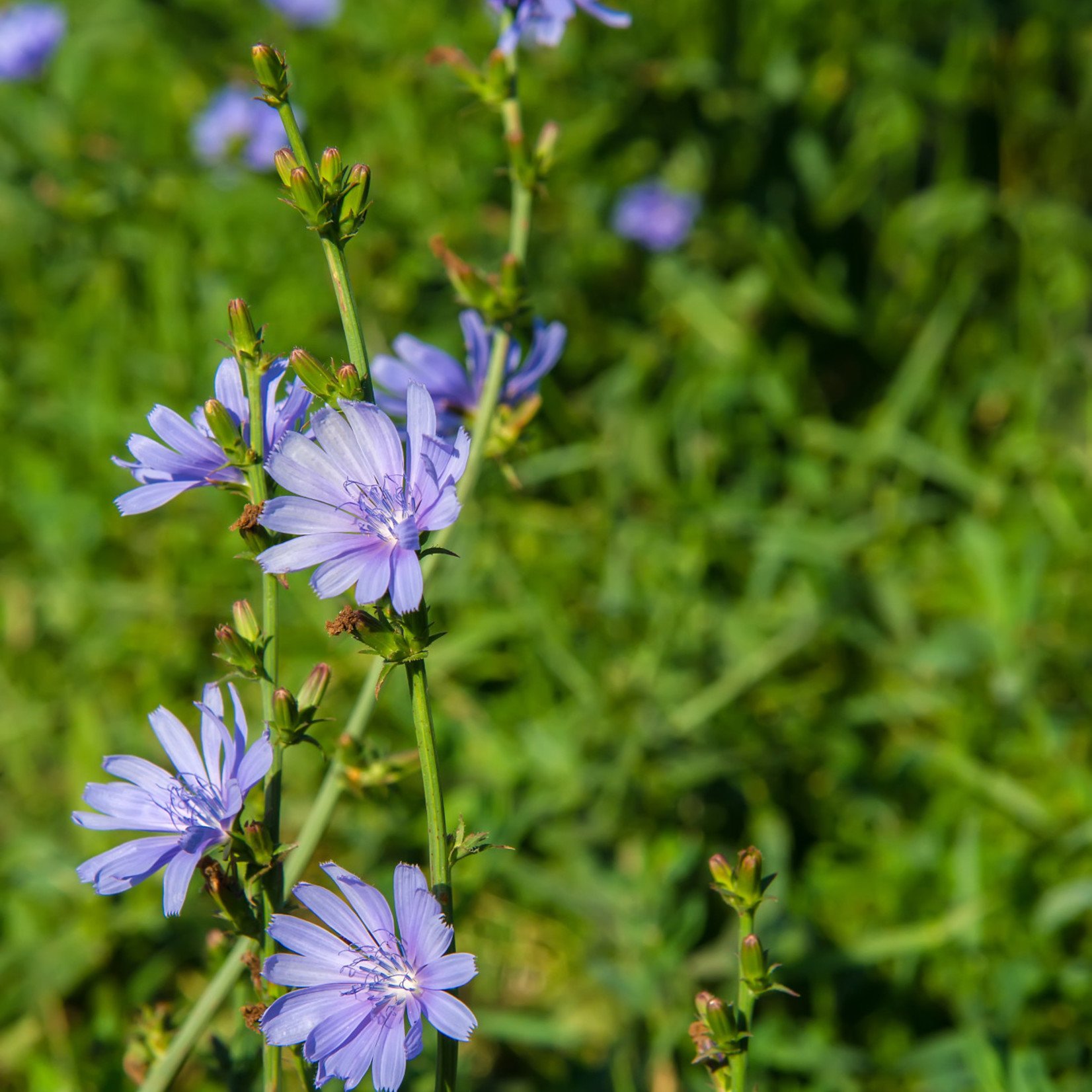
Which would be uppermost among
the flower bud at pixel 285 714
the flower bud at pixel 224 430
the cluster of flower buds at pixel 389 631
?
the flower bud at pixel 224 430

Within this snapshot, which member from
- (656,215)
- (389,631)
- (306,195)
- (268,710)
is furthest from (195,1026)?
(656,215)

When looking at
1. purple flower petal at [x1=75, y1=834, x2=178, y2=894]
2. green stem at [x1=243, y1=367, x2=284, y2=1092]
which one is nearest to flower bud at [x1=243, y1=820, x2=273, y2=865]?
green stem at [x1=243, y1=367, x2=284, y2=1092]

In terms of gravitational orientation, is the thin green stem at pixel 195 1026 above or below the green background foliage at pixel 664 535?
above

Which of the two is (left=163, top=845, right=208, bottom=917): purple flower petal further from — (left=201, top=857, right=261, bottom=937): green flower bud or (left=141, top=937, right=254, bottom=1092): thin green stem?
(left=141, top=937, right=254, bottom=1092): thin green stem

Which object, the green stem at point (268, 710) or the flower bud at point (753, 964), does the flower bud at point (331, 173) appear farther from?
the flower bud at point (753, 964)

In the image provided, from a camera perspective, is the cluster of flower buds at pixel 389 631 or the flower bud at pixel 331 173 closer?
the cluster of flower buds at pixel 389 631

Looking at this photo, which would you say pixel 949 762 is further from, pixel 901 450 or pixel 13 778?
pixel 13 778

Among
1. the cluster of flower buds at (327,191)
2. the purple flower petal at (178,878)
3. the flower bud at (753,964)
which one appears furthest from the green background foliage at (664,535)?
the cluster of flower buds at (327,191)
